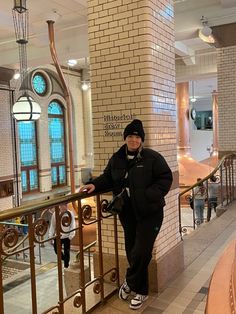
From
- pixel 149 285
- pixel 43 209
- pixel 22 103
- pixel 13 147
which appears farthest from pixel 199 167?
pixel 43 209

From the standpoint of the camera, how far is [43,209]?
8.05 ft

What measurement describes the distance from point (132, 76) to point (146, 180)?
3.48 feet

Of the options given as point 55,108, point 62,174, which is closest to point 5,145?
point 55,108

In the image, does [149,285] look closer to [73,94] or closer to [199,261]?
[199,261]

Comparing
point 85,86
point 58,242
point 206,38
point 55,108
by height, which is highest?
point 85,86

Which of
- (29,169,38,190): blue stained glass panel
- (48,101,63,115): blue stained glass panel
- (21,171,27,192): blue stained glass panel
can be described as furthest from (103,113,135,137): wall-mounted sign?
(48,101,63,115): blue stained glass panel

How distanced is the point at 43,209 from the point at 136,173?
2.65 ft

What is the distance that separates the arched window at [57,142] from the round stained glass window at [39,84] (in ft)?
2.88

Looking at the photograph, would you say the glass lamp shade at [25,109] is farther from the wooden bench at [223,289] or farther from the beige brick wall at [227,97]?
the wooden bench at [223,289]

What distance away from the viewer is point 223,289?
3.99 ft

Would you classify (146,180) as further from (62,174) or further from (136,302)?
(62,174)

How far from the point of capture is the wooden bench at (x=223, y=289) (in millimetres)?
1102

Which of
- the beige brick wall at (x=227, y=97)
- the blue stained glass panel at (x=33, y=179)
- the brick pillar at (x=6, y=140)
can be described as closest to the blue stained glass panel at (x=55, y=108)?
the blue stained glass panel at (x=33, y=179)

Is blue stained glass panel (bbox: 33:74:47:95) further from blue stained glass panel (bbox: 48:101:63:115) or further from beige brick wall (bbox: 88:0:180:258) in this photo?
beige brick wall (bbox: 88:0:180:258)
